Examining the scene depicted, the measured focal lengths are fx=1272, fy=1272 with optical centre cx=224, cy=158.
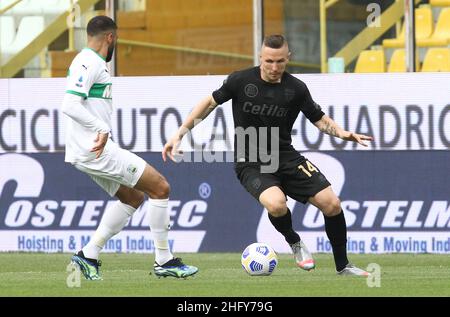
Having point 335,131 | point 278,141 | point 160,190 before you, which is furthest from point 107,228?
point 335,131

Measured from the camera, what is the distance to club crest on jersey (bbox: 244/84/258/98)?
11.3 meters

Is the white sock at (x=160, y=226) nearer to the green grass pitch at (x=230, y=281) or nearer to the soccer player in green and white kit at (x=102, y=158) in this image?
the soccer player in green and white kit at (x=102, y=158)

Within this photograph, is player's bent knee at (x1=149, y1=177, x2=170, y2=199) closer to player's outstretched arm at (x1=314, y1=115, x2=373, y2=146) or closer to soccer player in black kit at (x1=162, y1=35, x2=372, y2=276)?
soccer player in black kit at (x1=162, y1=35, x2=372, y2=276)

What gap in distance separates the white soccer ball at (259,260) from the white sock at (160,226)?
2.35ft

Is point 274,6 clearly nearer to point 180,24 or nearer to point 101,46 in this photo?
point 180,24

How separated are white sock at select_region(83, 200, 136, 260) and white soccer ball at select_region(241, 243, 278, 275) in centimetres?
111

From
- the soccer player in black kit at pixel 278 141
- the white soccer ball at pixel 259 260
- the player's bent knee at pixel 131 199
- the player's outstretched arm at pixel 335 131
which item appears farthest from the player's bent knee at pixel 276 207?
the player's bent knee at pixel 131 199

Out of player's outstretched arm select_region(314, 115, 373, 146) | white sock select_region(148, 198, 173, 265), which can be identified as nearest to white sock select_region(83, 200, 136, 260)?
white sock select_region(148, 198, 173, 265)

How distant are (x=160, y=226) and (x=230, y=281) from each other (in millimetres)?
802

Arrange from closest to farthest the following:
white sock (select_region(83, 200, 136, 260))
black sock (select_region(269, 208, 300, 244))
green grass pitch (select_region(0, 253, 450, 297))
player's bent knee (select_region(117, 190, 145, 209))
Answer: green grass pitch (select_region(0, 253, 450, 297)) → white sock (select_region(83, 200, 136, 260)) → player's bent knee (select_region(117, 190, 145, 209)) → black sock (select_region(269, 208, 300, 244))

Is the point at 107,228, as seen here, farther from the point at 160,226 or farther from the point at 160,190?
the point at 160,190

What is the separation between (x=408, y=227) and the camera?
15.5m

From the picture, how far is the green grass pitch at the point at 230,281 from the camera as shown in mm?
9547

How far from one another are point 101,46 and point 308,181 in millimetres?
2153
